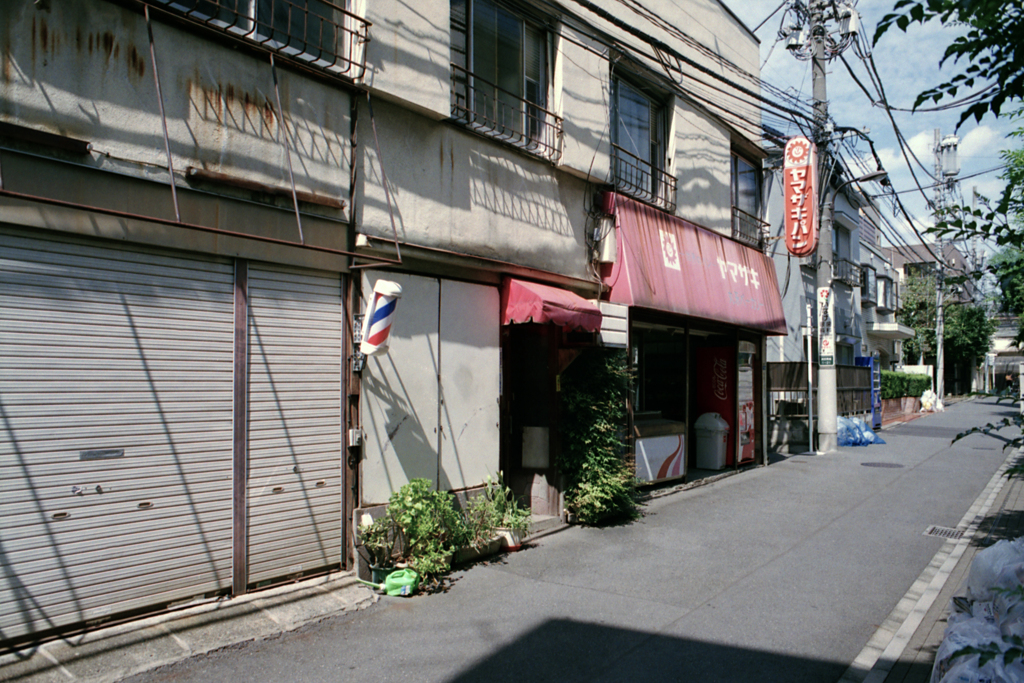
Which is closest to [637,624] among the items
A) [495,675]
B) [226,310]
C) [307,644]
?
[495,675]

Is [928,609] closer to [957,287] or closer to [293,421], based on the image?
[293,421]

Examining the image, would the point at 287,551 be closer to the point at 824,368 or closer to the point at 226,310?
the point at 226,310

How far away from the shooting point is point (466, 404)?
313 inches

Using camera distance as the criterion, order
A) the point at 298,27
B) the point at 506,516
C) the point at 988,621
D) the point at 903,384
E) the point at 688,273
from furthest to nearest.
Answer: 1. the point at 903,384
2. the point at 688,273
3. the point at 506,516
4. the point at 298,27
5. the point at 988,621

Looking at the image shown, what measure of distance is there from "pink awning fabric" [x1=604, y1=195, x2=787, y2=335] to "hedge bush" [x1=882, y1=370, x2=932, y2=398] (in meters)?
16.3

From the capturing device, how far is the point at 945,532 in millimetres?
8797

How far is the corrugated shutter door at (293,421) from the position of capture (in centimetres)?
590

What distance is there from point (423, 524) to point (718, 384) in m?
9.44

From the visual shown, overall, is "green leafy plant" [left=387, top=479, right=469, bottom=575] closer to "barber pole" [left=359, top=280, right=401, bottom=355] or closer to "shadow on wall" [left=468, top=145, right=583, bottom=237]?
"barber pole" [left=359, top=280, right=401, bottom=355]

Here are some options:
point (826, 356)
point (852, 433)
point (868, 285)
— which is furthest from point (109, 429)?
point (868, 285)

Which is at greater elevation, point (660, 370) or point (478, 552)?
point (660, 370)

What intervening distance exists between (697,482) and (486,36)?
8772mm

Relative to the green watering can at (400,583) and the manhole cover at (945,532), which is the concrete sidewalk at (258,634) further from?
the manhole cover at (945,532)

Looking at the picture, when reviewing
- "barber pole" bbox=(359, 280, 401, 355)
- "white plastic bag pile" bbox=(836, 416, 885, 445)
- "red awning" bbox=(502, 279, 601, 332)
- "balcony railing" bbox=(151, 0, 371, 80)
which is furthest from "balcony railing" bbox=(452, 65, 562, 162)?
"white plastic bag pile" bbox=(836, 416, 885, 445)
